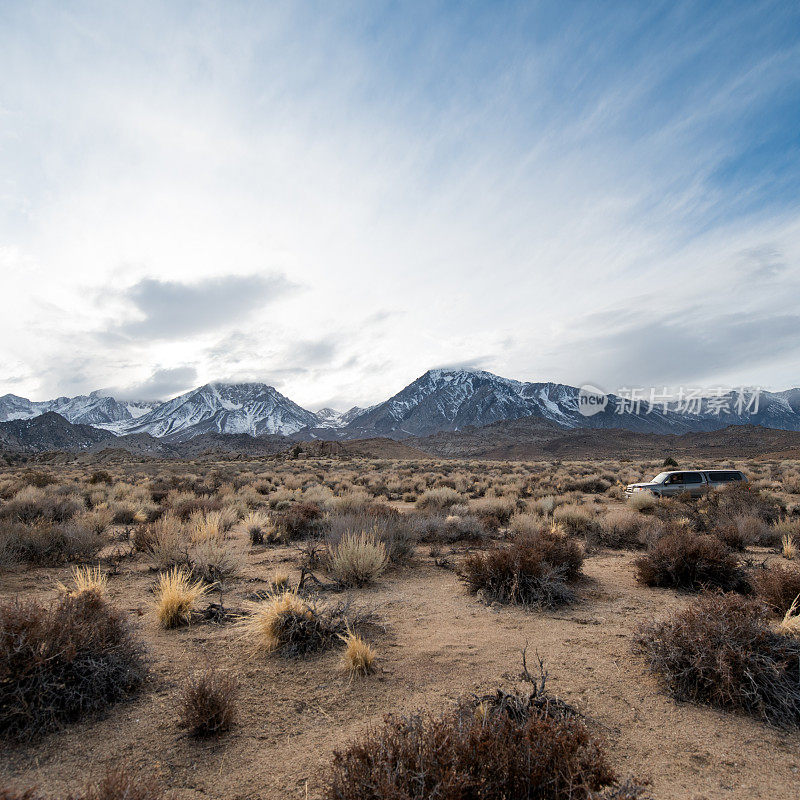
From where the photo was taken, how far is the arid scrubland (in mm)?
2674

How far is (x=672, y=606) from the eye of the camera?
634 centimetres

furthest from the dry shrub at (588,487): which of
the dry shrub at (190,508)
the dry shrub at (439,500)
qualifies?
the dry shrub at (190,508)

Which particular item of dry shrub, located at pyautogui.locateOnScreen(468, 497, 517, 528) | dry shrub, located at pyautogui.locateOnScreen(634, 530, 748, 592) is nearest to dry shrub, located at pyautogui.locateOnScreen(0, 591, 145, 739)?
dry shrub, located at pyautogui.locateOnScreen(634, 530, 748, 592)

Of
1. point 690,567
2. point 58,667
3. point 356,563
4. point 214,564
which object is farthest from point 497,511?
point 58,667

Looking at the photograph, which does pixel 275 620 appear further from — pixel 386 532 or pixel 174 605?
pixel 386 532

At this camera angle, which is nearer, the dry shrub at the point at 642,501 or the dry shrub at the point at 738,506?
the dry shrub at the point at 738,506

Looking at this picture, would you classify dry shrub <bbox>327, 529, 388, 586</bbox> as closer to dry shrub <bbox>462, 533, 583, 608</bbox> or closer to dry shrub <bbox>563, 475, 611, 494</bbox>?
dry shrub <bbox>462, 533, 583, 608</bbox>

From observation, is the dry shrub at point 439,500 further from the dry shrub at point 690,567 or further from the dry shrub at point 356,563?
the dry shrub at point 690,567

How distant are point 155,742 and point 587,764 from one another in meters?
3.01

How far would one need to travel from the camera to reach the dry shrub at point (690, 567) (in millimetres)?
6902

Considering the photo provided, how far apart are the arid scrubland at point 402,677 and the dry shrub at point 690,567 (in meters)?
0.03

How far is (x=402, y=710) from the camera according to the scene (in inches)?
148

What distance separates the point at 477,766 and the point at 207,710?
86.9 inches

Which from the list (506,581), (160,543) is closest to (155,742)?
(506,581)
